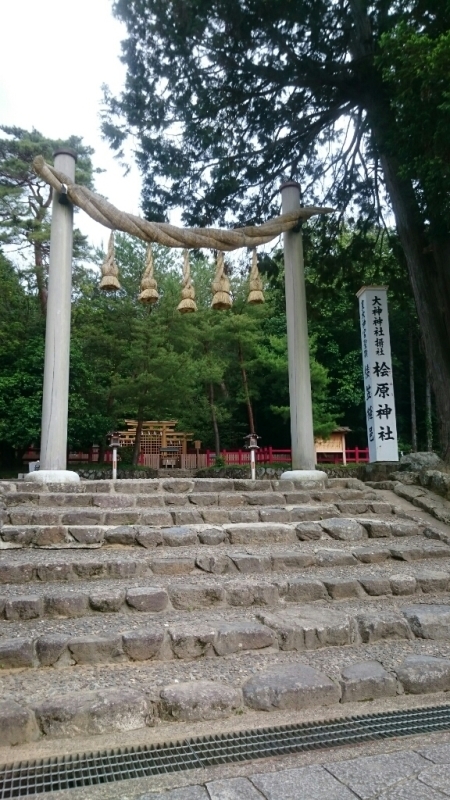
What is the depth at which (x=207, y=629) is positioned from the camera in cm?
296

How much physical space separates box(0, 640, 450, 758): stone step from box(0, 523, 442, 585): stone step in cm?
110

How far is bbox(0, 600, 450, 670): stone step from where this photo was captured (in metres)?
2.74

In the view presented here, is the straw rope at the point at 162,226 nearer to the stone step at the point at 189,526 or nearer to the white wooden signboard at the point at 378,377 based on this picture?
the white wooden signboard at the point at 378,377

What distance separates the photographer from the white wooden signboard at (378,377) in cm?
791

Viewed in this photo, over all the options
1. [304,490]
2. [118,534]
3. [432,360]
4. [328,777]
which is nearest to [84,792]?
Result: [328,777]

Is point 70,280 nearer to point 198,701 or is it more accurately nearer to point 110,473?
point 198,701

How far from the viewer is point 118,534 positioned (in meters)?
4.41

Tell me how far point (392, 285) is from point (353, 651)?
8.73 m

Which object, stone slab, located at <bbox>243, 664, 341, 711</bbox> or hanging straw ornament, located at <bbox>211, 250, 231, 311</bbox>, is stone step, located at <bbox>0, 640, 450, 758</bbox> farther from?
hanging straw ornament, located at <bbox>211, 250, 231, 311</bbox>

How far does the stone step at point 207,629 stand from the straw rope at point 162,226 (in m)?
5.27

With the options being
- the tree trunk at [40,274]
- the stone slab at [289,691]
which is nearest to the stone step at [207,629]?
the stone slab at [289,691]

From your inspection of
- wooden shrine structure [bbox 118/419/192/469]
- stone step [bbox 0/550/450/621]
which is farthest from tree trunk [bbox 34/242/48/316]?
stone step [bbox 0/550/450/621]

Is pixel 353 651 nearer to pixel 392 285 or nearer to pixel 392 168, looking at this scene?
pixel 392 168

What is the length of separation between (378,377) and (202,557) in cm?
513
